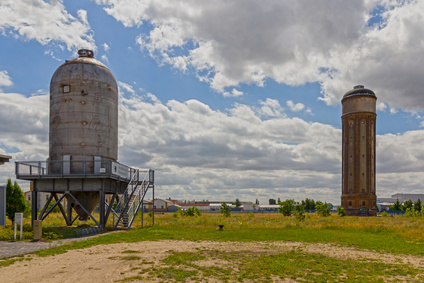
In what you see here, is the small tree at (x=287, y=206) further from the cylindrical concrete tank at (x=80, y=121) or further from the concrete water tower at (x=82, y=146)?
the cylindrical concrete tank at (x=80, y=121)

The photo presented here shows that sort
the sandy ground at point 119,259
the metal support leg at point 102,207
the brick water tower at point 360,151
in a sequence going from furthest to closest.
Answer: the brick water tower at point 360,151 → the metal support leg at point 102,207 → the sandy ground at point 119,259

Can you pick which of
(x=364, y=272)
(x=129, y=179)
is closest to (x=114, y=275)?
(x=364, y=272)

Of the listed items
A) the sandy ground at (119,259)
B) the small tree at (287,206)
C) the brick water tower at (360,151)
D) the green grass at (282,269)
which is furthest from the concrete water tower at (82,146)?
the brick water tower at (360,151)

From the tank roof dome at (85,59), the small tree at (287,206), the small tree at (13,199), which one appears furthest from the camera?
the small tree at (287,206)

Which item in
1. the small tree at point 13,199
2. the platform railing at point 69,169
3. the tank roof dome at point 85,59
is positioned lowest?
the small tree at point 13,199

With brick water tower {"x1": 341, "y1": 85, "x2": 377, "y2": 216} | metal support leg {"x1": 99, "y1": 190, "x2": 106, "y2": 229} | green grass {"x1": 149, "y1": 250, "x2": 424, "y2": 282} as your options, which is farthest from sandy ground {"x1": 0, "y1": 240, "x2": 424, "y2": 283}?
brick water tower {"x1": 341, "y1": 85, "x2": 377, "y2": 216}

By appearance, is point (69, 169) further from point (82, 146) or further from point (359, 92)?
point (359, 92)

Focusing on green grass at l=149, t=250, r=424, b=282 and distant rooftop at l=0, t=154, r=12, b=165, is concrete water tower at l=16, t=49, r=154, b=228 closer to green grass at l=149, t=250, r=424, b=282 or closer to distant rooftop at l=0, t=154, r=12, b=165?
distant rooftop at l=0, t=154, r=12, b=165

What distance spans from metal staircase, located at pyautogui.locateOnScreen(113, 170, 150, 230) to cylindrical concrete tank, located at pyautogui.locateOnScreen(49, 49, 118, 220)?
7.48ft

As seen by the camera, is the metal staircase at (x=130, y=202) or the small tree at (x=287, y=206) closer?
the metal staircase at (x=130, y=202)

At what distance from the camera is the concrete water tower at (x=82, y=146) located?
27.3 metres

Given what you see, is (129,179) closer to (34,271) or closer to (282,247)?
(282,247)

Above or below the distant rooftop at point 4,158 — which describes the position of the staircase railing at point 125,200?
below

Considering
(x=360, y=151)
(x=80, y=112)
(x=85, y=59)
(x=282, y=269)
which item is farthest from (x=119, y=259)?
(x=360, y=151)
